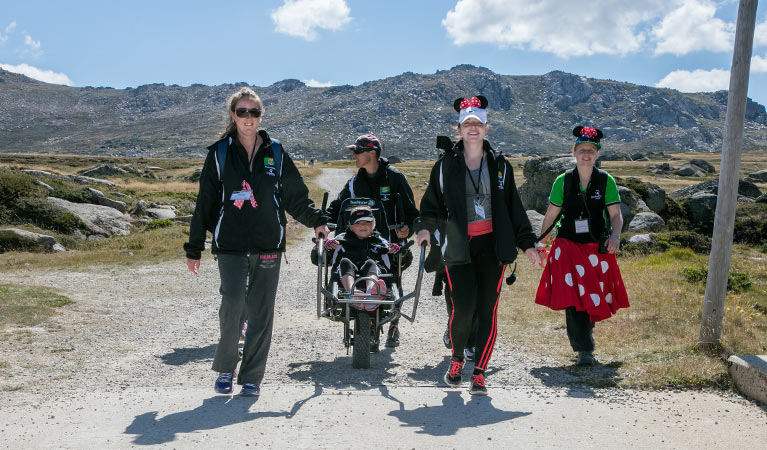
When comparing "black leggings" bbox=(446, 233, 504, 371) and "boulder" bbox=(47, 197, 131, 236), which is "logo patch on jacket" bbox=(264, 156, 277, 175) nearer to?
"black leggings" bbox=(446, 233, 504, 371)

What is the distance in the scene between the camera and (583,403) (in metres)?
5.10

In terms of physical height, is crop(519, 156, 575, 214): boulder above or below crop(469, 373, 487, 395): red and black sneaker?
above

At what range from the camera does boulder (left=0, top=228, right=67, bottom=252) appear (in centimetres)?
1650

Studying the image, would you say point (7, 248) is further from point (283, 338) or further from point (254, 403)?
point (254, 403)

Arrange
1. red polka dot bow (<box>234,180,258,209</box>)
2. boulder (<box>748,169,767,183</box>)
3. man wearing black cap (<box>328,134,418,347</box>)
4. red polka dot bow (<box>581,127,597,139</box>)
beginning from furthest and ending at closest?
boulder (<box>748,169,767,183</box>) → man wearing black cap (<box>328,134,418,347</box>) → red polka dot bow (<box>581,127,597,139</box>) → red polka dot bow (<box>234,180,258,209</box>)

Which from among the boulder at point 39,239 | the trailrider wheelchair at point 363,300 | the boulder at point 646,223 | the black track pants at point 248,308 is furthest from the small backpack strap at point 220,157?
the boulder at point 646,223

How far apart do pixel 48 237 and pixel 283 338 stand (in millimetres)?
11607

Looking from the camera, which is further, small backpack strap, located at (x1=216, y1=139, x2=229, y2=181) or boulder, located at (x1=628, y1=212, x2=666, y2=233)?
boulder, located at (x1=628, y1=212, x2=666, y2=233)

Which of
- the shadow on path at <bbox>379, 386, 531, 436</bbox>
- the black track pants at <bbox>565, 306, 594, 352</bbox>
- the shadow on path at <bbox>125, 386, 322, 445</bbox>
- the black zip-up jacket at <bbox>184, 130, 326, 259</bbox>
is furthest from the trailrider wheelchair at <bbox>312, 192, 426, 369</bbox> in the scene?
the black track pants at <bbox>565, 306, 594, 352</bbox>

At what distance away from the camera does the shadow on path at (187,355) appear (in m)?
6.73

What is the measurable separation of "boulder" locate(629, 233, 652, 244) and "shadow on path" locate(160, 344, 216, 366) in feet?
41.5

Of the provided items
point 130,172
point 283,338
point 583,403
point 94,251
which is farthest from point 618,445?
point 130,172

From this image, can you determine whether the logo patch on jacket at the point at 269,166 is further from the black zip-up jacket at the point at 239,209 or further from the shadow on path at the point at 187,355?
the shadow on path at the point at 187,355

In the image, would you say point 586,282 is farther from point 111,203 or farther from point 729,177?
point 111,203
